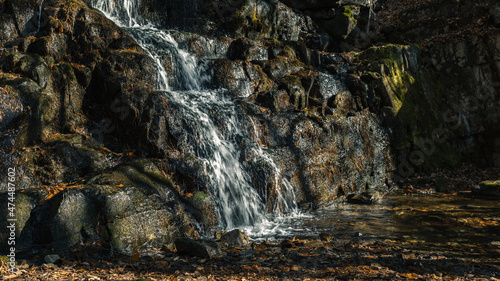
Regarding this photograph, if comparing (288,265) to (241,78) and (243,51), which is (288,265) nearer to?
(241,78)

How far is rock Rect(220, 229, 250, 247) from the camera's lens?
227 inches

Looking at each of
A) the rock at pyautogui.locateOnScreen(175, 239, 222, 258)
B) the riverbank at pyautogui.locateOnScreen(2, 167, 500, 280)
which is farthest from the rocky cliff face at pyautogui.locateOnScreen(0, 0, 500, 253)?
the riverbank at pyautogui.locateOnScreen(2, 167, 500, 280)

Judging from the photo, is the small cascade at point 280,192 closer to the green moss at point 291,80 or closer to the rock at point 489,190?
the green moss at point 291,80

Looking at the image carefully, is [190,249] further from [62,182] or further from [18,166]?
[18,166]

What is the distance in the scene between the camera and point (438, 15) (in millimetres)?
16266

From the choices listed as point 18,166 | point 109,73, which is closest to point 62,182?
point 18,166

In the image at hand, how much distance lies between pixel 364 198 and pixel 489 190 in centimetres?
379

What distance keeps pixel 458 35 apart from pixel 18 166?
1582cm

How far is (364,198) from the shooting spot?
9383mm

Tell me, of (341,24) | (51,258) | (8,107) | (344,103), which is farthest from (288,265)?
(341,24)

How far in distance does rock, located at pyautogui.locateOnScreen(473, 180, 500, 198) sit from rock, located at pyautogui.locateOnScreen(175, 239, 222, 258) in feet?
28.1

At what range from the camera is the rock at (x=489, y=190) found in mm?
9859

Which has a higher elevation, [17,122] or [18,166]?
[17,122]

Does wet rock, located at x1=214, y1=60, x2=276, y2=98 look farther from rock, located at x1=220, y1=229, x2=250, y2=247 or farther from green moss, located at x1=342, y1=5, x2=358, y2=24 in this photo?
green moss, located at x1=342, y1=5, x2=358, y2=24
